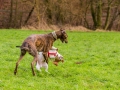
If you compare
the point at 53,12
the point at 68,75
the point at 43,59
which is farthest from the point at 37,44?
the point at 53,12

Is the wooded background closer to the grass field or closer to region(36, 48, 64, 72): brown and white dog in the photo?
the grass field

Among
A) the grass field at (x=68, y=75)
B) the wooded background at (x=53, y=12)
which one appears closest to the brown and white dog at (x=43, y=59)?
the grass field at (x=68, y=75)

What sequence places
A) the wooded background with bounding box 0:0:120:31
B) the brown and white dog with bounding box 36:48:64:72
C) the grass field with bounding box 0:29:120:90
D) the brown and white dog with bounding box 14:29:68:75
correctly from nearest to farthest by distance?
1. the grass field with bounding box 0:29:120:90
2. the brown and white dog with bounding box 14:29:68:75
3. the brown and white dog with bounding box 36:48:64:72
4. the wooded background with bounding box 0:0:120:31

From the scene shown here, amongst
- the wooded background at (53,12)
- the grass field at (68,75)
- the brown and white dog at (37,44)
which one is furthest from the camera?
the wooded background at (53,12)

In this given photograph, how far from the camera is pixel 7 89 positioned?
7.34m

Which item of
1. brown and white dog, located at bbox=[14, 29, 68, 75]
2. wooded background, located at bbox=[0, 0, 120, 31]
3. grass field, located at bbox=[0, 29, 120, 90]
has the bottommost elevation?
wooded background, located at bbox=[0, 0, 120, 31]

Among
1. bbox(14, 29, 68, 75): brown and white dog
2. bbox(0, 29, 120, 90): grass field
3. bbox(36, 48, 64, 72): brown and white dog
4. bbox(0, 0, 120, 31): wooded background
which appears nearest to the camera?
bbox(0, 29, 120, 90): grass field

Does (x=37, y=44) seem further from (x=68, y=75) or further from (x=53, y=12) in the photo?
(x=53, y=12)

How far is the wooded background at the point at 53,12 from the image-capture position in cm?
3241

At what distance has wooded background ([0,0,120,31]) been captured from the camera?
32406 mm

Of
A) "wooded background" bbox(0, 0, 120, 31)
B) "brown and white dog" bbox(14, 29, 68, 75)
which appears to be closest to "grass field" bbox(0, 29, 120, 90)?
"brown and white dog" bbox(14, 29, 68, 75)

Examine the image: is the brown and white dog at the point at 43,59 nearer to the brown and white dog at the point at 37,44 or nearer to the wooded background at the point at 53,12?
the brown and white dog at the point at 37,44

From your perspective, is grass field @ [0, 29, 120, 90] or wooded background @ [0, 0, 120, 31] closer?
grass field @ [0, 29, 120, 90]

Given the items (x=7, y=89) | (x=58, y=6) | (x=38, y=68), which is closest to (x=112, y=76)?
(x=38, y=68)
